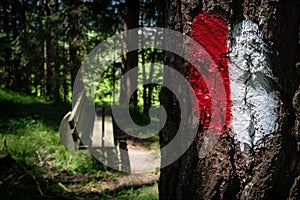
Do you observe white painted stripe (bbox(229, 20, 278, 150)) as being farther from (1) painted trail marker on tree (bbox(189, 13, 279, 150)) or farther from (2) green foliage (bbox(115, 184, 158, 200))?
(2) green foliage (bbox(115, 184, 158, 200))

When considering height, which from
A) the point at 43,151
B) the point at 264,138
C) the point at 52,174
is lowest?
the point at 52,174

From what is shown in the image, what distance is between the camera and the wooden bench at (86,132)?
4809mm

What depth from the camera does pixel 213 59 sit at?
1157 mm

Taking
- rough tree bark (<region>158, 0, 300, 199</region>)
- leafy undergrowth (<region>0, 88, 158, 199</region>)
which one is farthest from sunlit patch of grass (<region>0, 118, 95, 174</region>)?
rough tree bark (<region>158, 0, 300, 199</region>)

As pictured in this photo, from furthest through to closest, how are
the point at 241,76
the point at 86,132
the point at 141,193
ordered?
1. the point at 86,132
2. the point at 141,193
3. the point at 241,76

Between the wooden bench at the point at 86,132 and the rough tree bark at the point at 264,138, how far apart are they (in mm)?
3687

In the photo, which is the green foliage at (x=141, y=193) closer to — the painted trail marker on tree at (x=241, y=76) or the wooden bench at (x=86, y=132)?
the wooden bench at (x=86, y=132)

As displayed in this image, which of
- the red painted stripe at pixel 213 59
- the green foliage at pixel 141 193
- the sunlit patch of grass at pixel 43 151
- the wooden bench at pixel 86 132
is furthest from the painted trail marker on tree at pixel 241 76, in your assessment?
the sunlit patch of grass at pixel 43 151

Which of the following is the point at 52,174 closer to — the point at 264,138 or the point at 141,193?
the point at 141,193

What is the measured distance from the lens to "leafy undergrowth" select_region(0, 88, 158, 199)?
3.82 meters

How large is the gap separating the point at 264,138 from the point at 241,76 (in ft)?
0.78

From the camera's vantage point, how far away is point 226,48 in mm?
1140

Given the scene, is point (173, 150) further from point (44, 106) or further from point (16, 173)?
point (44, 106)

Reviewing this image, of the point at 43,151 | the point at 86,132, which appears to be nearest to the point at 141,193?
the point at 86,132
